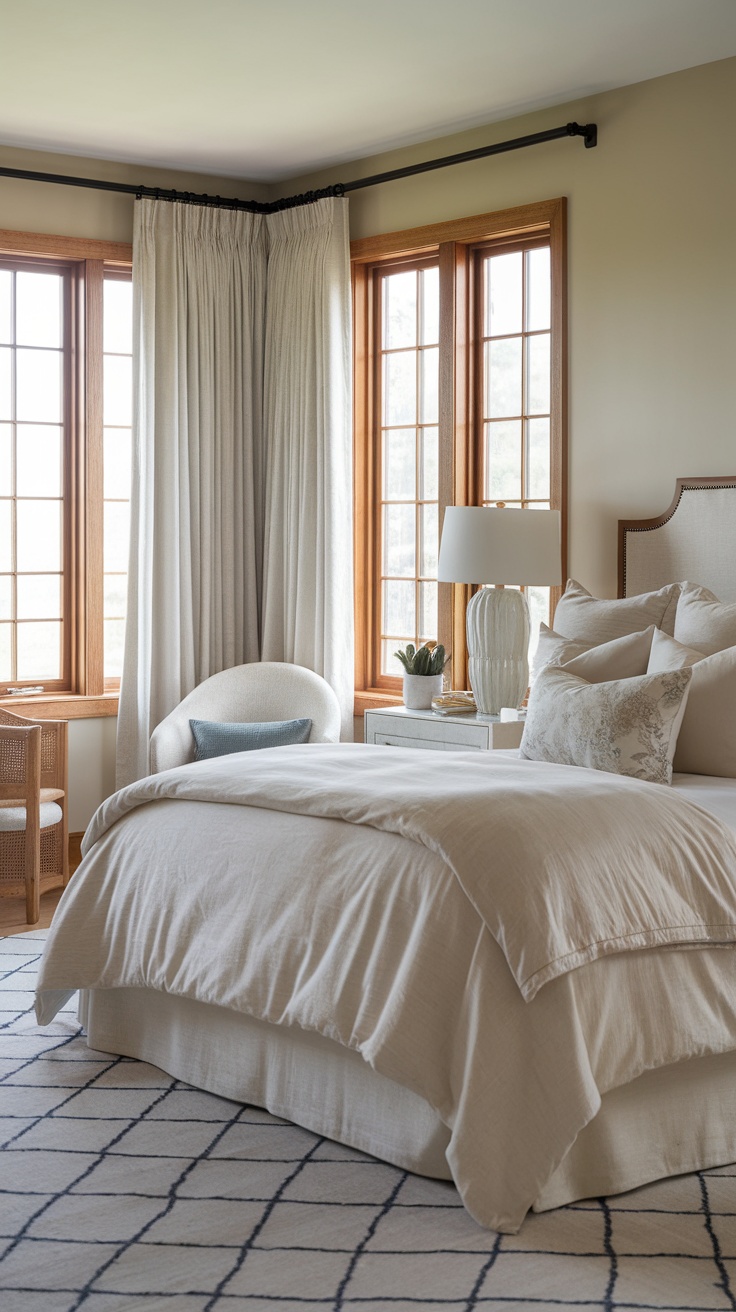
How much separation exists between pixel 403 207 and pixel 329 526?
133 centimetres

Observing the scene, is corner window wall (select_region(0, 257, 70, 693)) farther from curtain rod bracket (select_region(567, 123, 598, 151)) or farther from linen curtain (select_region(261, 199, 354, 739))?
curtain rod bracket (select_region(567, 123, 598, 151))

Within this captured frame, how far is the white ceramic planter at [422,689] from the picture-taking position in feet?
16.1

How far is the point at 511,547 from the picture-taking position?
4484 millimetres

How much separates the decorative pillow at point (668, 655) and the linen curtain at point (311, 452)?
2143mm

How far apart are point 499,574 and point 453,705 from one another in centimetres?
57

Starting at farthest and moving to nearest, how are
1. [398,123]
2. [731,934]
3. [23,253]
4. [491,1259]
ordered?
[23,253]
[398,123]
[731,934]
[491,1259]

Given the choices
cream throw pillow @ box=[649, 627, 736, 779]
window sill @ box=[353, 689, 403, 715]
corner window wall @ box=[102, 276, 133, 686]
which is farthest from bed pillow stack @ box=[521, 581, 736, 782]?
corner window wall @ box=[102, 276, 133, 686]

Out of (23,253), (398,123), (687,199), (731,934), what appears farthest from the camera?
(23,253)

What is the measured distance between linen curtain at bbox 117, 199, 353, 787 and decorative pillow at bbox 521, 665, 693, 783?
220cm

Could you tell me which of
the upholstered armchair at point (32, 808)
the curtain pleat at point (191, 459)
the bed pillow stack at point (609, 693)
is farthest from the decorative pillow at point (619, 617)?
the curtain pleat at point (191, 459)

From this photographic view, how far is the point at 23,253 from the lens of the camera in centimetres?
540

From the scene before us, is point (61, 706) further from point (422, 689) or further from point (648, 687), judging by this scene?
point (648, 687)

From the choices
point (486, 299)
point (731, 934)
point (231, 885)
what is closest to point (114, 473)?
point (486, 299)

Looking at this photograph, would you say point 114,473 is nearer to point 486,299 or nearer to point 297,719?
point 297,719
